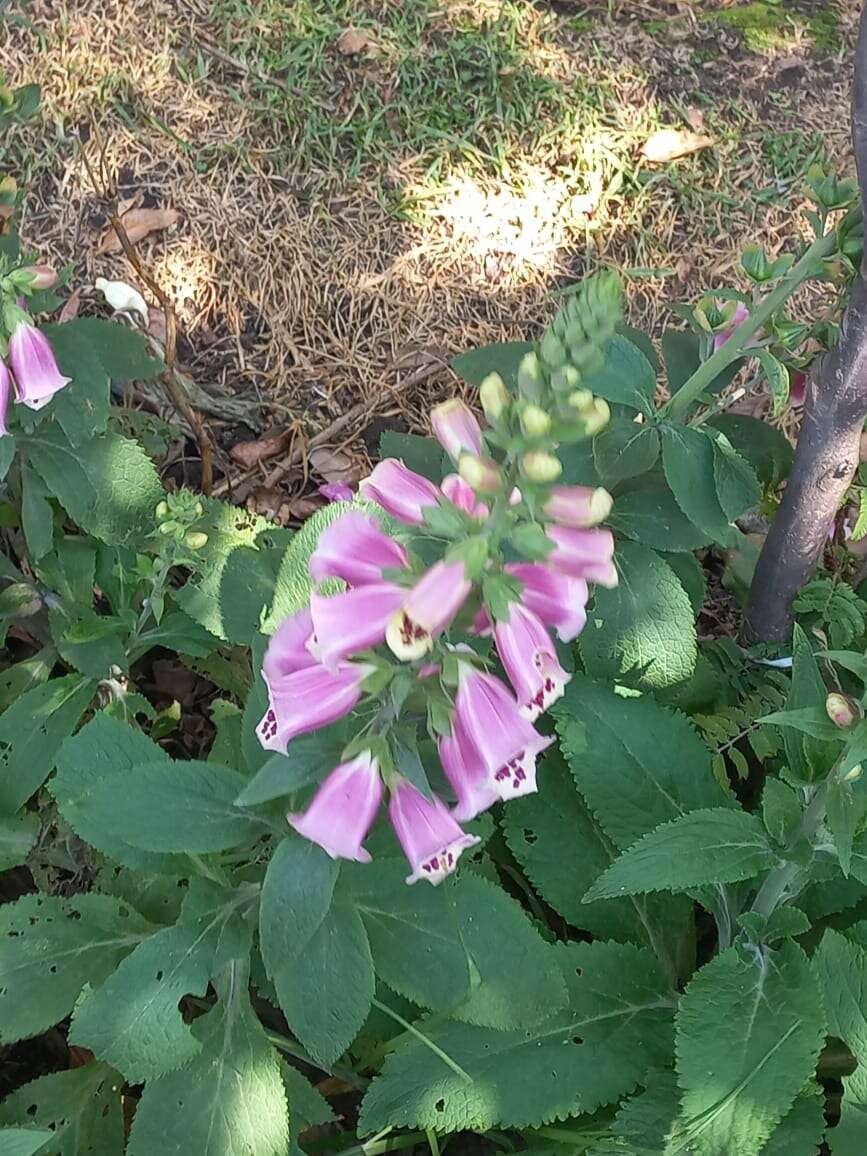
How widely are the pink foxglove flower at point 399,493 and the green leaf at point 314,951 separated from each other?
500mm

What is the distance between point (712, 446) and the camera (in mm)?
1896

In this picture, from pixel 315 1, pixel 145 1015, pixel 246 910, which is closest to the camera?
pixel 145 1015

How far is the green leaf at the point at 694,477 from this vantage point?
186cm

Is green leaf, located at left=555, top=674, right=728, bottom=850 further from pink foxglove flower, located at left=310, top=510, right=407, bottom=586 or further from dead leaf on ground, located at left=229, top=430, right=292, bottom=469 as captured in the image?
dead leaf on ground, located at left=229, top=430, right=292, bottom=469

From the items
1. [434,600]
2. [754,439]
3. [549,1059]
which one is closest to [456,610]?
[434,600]

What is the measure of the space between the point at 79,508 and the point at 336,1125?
4.74 ft

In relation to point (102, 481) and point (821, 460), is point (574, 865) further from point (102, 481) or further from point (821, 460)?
point (102, 481)

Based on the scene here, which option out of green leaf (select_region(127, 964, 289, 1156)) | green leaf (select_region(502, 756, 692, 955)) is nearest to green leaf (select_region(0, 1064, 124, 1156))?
green leaf (select_region(127, 964, 289, 1156))

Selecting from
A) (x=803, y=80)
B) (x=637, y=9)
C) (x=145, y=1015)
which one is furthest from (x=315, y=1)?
(x=145, y=1015)

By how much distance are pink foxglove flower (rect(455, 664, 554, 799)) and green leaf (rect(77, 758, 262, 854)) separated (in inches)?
18.8

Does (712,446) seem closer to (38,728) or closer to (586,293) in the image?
(586,293)

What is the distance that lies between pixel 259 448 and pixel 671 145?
1.69 metres

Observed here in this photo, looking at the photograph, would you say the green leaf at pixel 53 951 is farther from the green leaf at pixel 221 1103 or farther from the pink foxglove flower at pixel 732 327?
the pink foxglove flower at pixel 732 327

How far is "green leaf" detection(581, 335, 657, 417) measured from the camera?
1.86 meters
